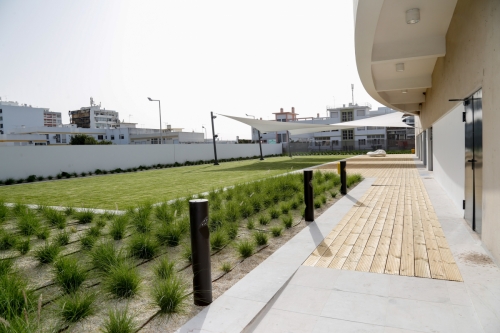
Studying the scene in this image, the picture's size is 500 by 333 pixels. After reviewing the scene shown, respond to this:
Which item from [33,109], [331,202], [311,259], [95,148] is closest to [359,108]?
[95,148]

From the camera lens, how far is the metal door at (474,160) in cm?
402

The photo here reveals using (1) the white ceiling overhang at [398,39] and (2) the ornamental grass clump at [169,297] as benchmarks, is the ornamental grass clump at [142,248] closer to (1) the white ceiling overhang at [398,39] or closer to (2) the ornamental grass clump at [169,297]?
(2) the ornamental grass clump at [169,297]

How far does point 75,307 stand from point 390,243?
326 cm

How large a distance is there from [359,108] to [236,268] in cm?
5259

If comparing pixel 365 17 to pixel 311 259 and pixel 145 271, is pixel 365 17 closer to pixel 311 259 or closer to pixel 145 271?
pixel 311 259

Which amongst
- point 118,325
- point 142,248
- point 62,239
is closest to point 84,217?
point 62,239

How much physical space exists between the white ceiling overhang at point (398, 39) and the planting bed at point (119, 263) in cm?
279

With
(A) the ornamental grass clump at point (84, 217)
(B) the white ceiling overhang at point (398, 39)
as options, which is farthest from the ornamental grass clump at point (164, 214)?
(B) the white ceiling overhang at point (398, 39)

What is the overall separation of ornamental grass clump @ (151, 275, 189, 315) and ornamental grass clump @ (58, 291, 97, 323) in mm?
434

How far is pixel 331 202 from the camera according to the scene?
6.98 meters

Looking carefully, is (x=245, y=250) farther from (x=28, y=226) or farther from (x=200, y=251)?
(x=28, y=226)

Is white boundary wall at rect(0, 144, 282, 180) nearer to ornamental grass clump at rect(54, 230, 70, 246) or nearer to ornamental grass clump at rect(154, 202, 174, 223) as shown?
ornamental grass clump at rect(154, 202, 174, 223)

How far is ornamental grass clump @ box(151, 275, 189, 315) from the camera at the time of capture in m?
2.52

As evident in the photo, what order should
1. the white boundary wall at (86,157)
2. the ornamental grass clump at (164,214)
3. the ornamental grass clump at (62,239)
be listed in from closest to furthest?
the ornamental grass clump at (62,239), the ornamental grass clump at (164,214), the white boundary wall at (86,157)
